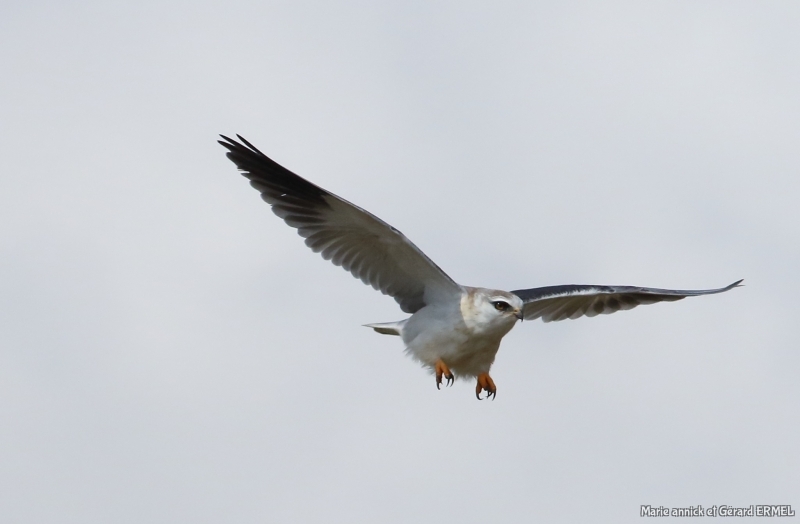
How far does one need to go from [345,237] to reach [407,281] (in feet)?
2.42

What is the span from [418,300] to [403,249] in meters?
0.79

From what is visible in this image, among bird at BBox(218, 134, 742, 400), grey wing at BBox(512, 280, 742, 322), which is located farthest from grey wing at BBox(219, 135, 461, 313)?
grey wing at BBox(512, 280, 742, 322)

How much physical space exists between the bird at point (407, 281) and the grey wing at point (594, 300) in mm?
201

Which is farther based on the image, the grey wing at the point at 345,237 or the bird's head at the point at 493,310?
the grey wing at the point at 345,237

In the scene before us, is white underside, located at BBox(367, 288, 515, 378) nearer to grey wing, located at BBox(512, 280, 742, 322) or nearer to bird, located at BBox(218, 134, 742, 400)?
bird, located at BBox(218, 134, 742, 400)

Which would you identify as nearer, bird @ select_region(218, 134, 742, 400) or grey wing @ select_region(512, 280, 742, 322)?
bird @ select_region(218, 134, 742, 400)

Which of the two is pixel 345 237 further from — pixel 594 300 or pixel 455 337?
pixel 594 300

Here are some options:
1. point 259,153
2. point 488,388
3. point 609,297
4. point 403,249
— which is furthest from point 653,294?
point 259,153

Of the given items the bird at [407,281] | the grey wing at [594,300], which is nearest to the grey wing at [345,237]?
the bird at [407,281]

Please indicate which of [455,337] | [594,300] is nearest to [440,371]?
[455,337]

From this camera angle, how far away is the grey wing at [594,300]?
40.8 ft

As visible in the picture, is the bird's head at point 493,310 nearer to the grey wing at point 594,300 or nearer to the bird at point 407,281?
the bird at point 407,281

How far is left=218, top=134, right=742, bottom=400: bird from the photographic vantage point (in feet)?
36.3

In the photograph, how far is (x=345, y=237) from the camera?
11586 millimetres
